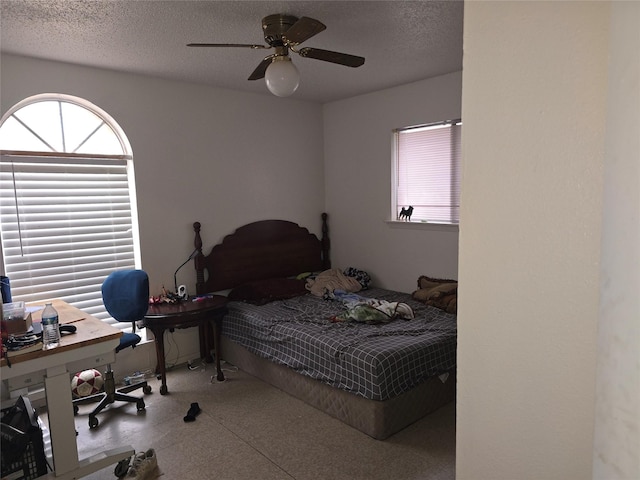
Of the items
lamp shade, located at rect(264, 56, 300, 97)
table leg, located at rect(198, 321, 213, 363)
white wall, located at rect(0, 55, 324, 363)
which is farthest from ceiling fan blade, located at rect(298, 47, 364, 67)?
table leg, located at rect(198, 321, 213, 363)

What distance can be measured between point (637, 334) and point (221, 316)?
3.43 metres

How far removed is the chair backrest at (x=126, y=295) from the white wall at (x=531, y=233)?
2.90m

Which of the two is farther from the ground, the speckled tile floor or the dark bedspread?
the dark bedspread

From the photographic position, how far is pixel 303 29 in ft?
7.22


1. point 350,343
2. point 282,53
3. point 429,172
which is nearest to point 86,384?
point 350,343

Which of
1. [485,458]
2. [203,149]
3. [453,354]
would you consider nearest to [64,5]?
[203,149]

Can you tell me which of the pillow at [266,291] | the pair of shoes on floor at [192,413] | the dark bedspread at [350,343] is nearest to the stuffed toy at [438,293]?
the dark bedspread at [350,343]

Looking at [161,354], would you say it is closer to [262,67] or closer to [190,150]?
[190,150]

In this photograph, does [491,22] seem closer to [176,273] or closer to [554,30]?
[554,30]

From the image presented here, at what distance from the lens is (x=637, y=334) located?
52 cm

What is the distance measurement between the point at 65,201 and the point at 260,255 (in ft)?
5.99

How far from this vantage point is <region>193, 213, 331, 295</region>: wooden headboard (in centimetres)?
411

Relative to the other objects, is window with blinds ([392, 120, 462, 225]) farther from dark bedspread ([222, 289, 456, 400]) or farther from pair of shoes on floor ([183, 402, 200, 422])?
pair of shoes on floor ([183, 402, 200, 422])

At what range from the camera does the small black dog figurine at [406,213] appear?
431cm
